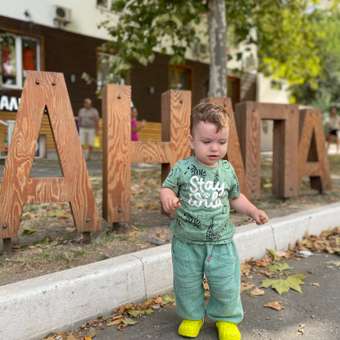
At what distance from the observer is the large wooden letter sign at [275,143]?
493 centimetres

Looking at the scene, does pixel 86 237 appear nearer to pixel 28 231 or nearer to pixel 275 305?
pixel 28 231

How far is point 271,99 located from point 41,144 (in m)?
19.7

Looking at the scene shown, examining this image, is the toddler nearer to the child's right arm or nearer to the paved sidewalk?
the child's right arm

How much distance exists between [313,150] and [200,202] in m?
3.73

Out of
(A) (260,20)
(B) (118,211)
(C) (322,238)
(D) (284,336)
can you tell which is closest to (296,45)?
(A) (260,20)

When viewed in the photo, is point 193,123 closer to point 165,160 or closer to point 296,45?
point 165,160

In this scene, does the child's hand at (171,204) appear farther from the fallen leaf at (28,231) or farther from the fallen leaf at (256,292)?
the fallen leaf at (28,231)

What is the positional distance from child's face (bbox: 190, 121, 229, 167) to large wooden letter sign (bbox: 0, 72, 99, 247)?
4.36 ft

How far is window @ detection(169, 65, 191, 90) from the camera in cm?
1706

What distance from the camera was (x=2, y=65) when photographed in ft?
38.7

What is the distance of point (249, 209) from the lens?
8.54 feet

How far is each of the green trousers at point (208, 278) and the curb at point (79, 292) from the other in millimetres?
446

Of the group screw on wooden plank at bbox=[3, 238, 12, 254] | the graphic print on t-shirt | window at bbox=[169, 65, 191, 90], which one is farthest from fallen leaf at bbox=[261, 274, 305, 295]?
window at bbox=[169, 65, 191, 90]

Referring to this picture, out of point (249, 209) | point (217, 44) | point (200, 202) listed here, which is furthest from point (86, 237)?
point (217, 44)
